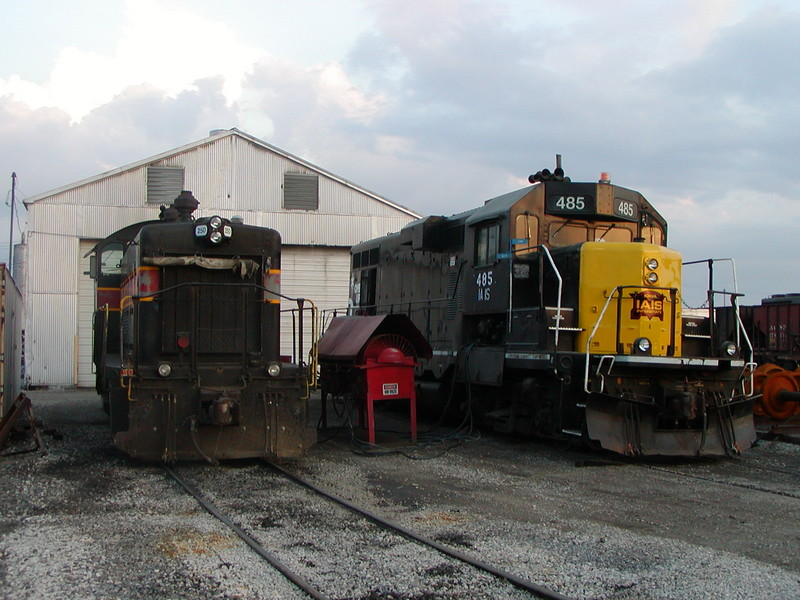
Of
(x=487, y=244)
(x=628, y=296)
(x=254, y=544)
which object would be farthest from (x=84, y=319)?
(x=254, y=544)

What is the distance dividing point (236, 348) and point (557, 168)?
508 cm

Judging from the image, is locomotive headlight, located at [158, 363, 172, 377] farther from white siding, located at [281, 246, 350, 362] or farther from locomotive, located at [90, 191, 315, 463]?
white siding, located at [281, 246, 350, 362]

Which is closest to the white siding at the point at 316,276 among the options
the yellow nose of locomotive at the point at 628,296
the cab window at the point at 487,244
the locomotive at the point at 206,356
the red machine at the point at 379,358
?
the red machine at the point at 379,358

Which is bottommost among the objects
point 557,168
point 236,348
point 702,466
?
point 702,466

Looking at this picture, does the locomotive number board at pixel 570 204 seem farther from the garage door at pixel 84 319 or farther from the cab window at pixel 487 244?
the garage door at pixel 84 319

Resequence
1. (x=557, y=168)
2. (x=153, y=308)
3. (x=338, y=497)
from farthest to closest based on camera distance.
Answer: (x=557, y=168) < (x=153, y=308) < (x=338, y=497)

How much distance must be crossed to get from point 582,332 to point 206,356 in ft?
14.5

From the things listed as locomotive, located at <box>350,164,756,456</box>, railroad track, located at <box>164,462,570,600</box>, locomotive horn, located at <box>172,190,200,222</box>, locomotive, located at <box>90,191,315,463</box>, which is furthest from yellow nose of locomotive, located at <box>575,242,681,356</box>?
locomotive horn, located at <box>172,190,200,222</box>

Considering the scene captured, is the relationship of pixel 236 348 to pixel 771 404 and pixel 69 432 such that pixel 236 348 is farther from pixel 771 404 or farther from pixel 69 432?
pixel 771 404

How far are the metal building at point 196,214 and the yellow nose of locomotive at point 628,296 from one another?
13.0m

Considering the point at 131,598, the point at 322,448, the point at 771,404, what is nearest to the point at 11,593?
the point at 131,598

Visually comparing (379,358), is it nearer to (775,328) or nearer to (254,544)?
(254,544)

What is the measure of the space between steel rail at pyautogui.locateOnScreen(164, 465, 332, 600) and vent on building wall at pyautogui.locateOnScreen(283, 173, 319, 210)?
47.4 feet

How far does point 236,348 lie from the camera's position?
28.7ft
